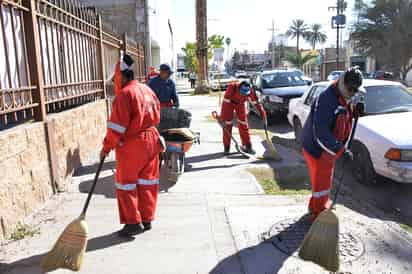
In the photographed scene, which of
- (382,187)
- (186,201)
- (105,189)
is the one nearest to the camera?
(186,201)

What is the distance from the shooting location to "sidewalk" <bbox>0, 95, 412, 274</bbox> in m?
3.21

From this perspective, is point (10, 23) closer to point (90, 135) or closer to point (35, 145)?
point (35, 145)

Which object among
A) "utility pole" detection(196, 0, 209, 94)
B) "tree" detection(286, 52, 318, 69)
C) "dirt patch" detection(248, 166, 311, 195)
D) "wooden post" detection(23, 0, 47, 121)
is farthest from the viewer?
"tree" detection(286, 52, 318, 69)

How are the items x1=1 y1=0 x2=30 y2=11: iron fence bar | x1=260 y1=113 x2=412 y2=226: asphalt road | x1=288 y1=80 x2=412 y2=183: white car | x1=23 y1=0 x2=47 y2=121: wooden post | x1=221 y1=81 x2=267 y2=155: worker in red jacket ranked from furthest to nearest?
x1=221 y1=81 x2=267 y2=155: worker in red jacket < x1=288 y1=80 x2=412 y2=183: white car < x1=260 y1=113 x2=412 y2=226: asphalt road < x1=23 y1=0 x2=47 y2=121: wooden post < x1=1 y1=0 x2=30 y2=11: iron fence bar

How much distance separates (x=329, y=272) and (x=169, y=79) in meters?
4.29

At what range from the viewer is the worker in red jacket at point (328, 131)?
3.54m

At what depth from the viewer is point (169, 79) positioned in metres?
6.46

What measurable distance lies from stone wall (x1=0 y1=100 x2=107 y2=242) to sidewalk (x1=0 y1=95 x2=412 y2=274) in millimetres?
209

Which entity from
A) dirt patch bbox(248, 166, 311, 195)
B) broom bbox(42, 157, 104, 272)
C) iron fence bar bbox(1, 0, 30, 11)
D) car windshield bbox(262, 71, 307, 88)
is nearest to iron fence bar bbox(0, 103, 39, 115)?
iron fence bar bbox(1, 0, 30, 11)

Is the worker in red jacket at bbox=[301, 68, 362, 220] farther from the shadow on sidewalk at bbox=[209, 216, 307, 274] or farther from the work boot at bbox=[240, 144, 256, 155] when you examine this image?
the work boot at bbox=[240, 144, 256, 155]

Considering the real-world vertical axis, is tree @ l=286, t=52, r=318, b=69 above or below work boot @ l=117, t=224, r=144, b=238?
above

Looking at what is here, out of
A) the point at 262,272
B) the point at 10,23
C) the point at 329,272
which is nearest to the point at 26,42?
the point at 10,23

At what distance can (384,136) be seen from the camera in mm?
5070

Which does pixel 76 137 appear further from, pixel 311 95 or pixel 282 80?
pixel 282 80
